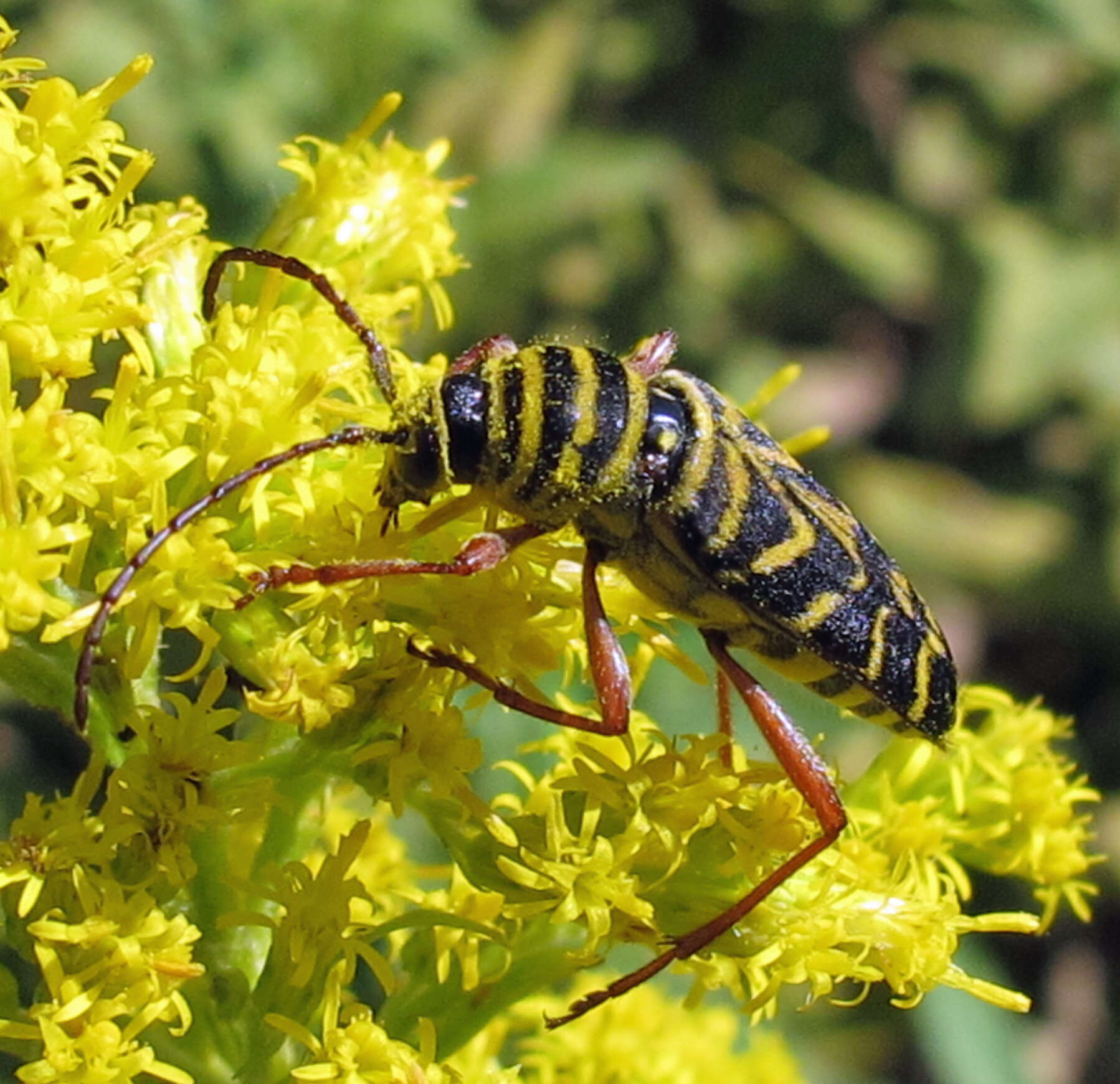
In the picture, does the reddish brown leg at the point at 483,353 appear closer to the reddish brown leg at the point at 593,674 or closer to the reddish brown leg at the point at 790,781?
the reddish brown leg at the point at 593,674

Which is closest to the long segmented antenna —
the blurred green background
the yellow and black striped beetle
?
the yellow and black striped beetle

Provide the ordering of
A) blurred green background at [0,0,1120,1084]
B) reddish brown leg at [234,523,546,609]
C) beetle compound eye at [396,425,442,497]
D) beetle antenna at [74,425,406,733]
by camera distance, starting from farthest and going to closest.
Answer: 1. blurred green background at [0,0,1120,1084]
2. beetle compound eye at [396,425,442,497]
3. reddish brown leg at [234,523,546,609]
4. beetle antenna at [74,425,406,733]

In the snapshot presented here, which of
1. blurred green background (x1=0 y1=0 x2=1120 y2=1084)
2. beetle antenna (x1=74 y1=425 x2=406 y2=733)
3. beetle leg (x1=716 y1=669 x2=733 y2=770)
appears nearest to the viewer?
beetle antenna (x1=74 y1=425 x2=406 y2=733)

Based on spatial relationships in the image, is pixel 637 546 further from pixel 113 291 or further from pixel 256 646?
pixel 113 291

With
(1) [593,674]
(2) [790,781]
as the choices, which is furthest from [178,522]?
(2) [790,781]

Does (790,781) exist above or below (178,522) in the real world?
below

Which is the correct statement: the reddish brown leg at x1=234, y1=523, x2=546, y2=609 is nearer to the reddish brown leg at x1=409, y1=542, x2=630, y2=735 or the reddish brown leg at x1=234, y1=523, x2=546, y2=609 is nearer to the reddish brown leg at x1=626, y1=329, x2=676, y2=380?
the reddish brown leg at x1=409, y1=542, x2=630, y2=735

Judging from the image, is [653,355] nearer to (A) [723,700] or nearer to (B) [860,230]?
(A) [723,700]
